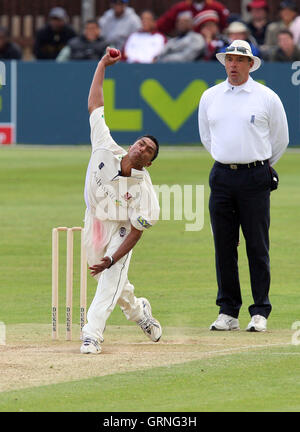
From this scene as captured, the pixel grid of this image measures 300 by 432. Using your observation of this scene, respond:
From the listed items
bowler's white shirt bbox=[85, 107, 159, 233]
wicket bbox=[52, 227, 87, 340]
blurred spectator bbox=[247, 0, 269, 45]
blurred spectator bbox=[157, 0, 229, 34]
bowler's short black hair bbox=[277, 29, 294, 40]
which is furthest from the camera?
blurred spectator bbox=[157, 0, 229, 34]

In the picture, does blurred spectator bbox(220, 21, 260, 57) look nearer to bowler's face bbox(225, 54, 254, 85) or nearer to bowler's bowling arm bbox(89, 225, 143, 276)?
bowler's face bbox(225, 54, 254, 85)

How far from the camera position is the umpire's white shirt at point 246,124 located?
414 inches

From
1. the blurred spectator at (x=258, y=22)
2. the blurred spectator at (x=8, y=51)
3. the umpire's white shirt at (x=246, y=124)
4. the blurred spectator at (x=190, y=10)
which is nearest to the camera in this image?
the umpire's white shirt at (x=246, y=124)

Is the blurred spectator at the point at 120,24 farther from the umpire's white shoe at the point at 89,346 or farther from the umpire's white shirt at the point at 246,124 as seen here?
the umpire's white shoe at the point at 89,346

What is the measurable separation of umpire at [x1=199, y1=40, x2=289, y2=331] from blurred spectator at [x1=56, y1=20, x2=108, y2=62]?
680 inches

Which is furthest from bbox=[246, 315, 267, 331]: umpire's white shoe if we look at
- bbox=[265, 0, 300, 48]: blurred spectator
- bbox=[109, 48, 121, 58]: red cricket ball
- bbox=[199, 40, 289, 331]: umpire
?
bbox=[265, 0, 300, 48]: blurred spectator

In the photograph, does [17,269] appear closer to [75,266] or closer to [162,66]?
[75,266]

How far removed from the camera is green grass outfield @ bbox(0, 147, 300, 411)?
795 cm

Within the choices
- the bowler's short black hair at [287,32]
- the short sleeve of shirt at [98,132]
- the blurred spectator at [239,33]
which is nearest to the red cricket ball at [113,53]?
the short sleeve of shirt at [98,132]

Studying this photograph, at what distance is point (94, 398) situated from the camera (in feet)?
25.9

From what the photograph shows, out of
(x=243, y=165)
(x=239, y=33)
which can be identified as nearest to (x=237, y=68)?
(x=243, y=165)

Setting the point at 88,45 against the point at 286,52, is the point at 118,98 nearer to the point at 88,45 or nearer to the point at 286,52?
the point at 88,45

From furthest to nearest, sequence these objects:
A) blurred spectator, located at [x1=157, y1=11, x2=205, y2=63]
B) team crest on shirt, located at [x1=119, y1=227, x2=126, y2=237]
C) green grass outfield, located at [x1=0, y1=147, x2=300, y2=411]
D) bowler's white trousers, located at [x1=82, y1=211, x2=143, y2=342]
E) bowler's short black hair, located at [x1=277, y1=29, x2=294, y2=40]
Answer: blurred spectator, located at [x1=157, y1=11, x2=205, y2=63], bowler's short black hair, located at [x1=277, y1=29, x2=294, y2=40], team crest on shirt, located at [x1=119, y1=227, x2=126, y2=237], bowler's white trousers, located at [x1=82, y1=211, x2=143, y2=342], green grass outfield, located at [x1=0, y1=147, x2=300, y2=411]

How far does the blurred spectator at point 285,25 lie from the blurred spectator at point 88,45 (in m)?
3.57
